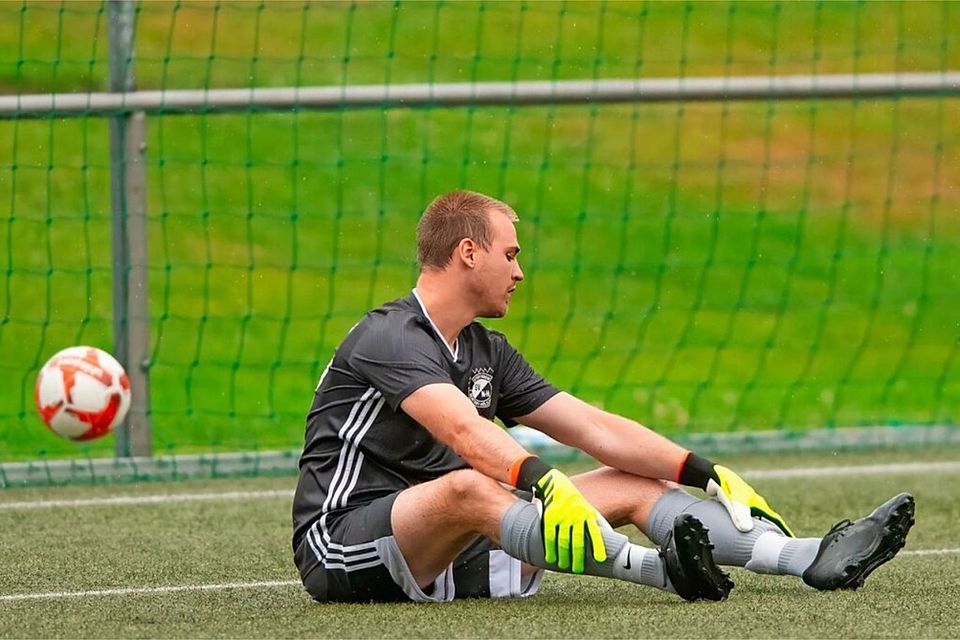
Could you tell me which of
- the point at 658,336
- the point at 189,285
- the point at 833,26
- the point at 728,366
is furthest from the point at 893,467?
the point at 833,26

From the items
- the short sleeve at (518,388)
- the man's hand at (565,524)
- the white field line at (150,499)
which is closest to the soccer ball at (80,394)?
the white field line at (150,499)

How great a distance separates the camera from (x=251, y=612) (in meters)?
4.86

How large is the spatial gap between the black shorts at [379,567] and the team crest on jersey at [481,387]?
0.37m

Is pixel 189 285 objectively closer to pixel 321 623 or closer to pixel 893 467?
pixel 893 467

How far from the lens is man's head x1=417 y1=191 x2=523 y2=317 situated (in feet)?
16.3

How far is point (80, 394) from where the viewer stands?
6895 millimetres

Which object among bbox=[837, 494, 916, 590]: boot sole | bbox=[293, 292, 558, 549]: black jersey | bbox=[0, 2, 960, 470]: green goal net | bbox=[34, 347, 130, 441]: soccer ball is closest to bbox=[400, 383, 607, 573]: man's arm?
bbox=[293, 292, 558, 549]: black jersey

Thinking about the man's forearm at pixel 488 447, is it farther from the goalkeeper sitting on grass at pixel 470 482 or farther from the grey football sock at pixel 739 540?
the grey football sock at pixel 739 540

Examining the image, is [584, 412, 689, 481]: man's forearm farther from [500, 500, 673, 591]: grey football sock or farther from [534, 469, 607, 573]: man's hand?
[534, 469, 607, 573]: man's hand

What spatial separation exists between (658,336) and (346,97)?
6.35 m

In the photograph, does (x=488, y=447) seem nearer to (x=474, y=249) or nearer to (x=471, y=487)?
(x=471, y=487)

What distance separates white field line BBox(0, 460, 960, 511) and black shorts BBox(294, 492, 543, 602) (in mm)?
2251

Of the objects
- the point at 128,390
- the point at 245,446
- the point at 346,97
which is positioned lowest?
the point at 245,446

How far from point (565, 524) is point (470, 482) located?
0.28 metres
